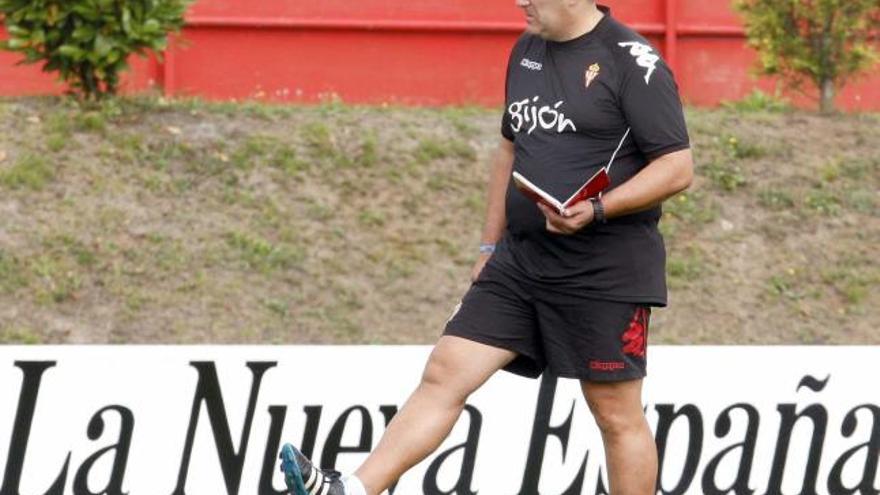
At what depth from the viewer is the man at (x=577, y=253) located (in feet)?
17.7

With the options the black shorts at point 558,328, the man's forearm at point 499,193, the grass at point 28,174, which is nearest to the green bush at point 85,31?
the grass at point 28,174

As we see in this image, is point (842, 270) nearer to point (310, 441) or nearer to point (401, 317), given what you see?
point (401, 317)

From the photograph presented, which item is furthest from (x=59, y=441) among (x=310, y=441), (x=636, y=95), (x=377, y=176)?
(x=377, y=176)

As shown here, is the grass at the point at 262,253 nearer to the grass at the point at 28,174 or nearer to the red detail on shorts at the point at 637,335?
the grass at the point at 28,174

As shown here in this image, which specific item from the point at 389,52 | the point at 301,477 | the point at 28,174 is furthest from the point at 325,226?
the point at 301,477

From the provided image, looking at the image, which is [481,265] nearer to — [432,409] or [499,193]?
[499,193]

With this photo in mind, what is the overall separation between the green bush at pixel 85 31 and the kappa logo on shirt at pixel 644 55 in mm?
5390

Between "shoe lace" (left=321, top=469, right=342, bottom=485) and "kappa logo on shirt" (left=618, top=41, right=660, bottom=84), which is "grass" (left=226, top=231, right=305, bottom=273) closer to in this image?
"shoe lace" (left=321, top=469, right=342, bottom=485)

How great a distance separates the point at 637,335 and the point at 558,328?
23 centimetres

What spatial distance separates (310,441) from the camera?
6.66m

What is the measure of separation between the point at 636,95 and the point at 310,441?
6.41 feet

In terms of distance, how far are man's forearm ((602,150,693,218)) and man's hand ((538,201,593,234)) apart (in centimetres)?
6

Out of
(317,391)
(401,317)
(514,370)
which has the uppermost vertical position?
(514,370)

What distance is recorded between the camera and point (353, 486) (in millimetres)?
5301
